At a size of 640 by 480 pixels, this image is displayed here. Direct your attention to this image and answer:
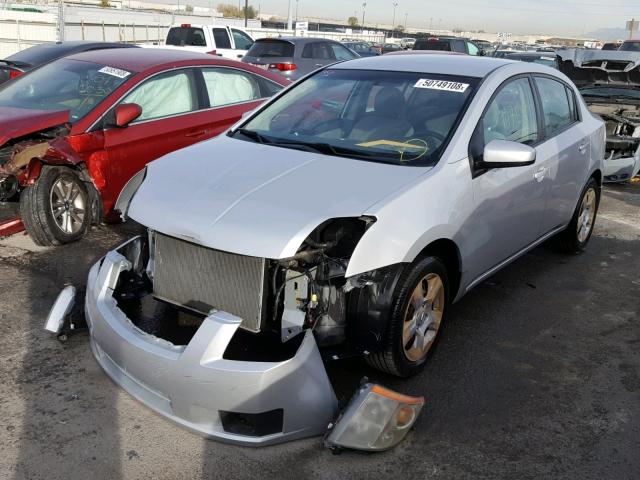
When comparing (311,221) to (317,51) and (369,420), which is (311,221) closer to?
(369,420)

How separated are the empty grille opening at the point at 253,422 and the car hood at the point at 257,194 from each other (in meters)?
0.71

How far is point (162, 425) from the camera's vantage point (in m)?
3.11

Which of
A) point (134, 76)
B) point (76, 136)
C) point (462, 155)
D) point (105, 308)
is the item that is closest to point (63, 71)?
point (134, 76)

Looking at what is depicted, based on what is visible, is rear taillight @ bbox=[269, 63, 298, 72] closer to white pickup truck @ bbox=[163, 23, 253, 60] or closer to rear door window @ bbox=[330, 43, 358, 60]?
rear door window @ bbox=[330, 43, 358, 60]

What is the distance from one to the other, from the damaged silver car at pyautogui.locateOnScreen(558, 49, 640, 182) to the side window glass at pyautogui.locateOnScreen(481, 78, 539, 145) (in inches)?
171

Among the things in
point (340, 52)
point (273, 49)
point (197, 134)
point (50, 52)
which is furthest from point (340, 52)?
point (197, 134)

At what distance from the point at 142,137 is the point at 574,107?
3.75 meters

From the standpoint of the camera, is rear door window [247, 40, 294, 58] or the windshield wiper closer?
the windshield wiper

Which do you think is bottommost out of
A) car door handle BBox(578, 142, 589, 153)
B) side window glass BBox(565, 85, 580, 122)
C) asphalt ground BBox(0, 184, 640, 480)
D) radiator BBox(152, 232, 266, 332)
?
asphalt ground BBox(0, 184, 640, 480)

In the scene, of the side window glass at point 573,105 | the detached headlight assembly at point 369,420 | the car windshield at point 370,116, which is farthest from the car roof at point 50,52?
the detached headlight assembly at point 369,420

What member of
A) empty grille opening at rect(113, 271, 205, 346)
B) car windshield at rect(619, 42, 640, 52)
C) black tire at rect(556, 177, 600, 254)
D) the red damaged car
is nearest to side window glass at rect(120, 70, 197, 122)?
the red damaged car

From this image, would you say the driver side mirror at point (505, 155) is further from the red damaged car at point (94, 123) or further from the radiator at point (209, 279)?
the red damaged car at point (94, 123)

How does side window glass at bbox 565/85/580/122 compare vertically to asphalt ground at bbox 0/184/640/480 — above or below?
above

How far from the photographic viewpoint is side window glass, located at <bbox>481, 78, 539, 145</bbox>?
400cm
